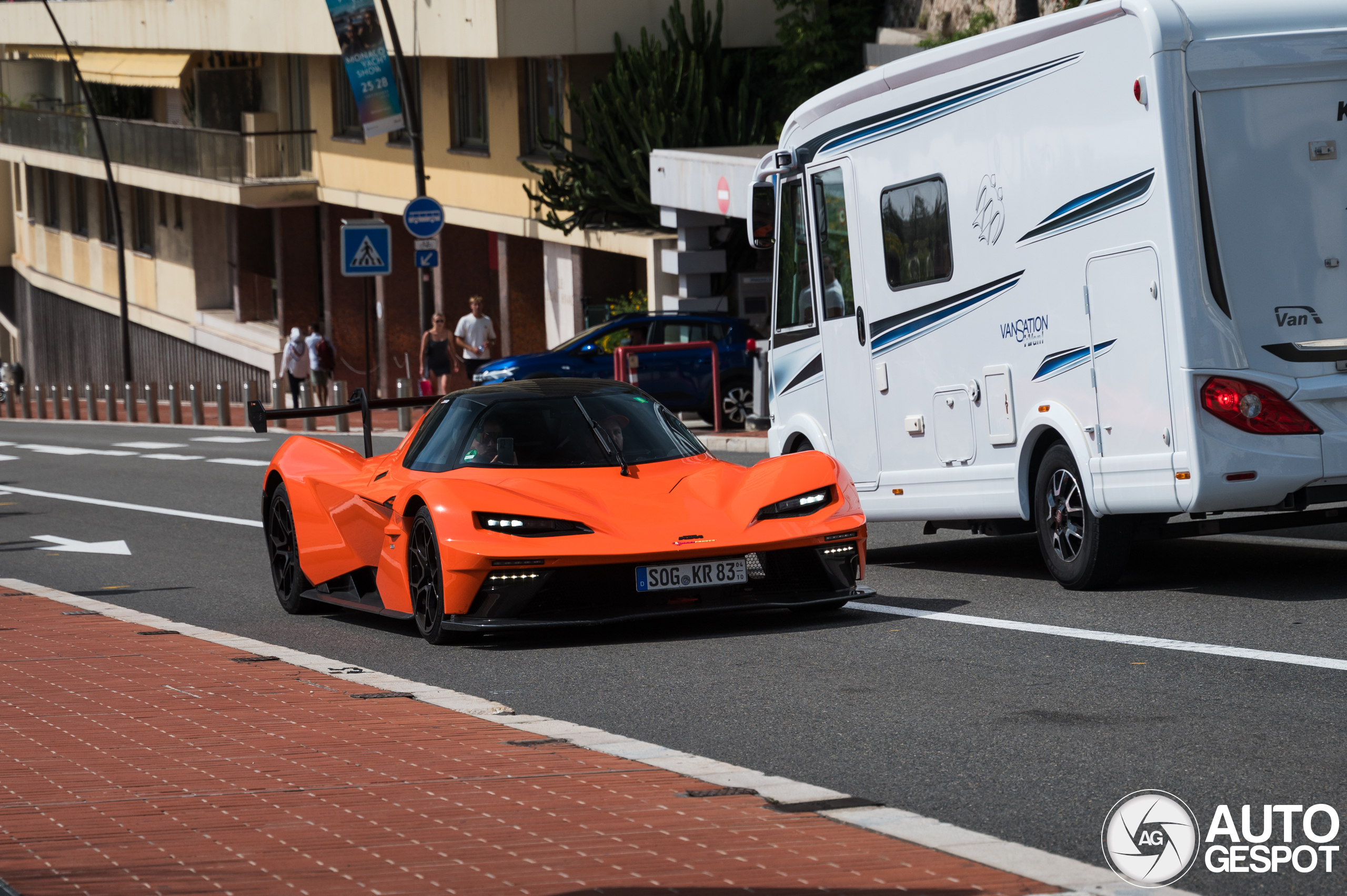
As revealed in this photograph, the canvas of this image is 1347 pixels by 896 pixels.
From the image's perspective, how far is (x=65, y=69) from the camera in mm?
66812

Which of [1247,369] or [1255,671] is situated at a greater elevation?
[1247,369]

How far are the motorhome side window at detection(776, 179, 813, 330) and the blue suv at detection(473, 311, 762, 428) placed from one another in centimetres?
1201

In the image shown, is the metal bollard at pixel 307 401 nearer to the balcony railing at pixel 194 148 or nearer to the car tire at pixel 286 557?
the balcony railing at pixel 194 148

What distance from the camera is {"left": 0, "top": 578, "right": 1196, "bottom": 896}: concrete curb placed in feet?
16.0

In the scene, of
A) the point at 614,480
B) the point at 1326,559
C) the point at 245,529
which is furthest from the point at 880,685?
the point at 245,529

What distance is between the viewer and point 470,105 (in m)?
41.3

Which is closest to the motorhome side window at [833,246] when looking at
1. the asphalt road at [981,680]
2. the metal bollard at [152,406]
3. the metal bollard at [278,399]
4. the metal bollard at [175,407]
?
the asphalt road at [981,680]

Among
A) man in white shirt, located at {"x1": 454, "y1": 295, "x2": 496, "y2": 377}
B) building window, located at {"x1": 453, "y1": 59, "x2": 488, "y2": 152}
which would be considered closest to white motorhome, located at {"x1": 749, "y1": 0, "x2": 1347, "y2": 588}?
man in white shirt, located at {"x1": 454, "y1": 295, "x2": 496, "y2": 377}

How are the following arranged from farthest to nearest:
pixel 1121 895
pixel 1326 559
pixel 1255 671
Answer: pixel 1326 559 → pixel 1255 671 → pixel 1121 895

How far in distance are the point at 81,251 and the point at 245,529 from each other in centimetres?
4936

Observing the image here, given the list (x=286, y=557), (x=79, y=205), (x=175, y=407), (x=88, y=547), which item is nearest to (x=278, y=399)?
(x=175, y=407)

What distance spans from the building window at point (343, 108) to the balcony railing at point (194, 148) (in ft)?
4.05

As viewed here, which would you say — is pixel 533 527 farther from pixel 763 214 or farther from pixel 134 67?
pixel 134 67

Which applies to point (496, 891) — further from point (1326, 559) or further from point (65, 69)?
point (65, 69)
